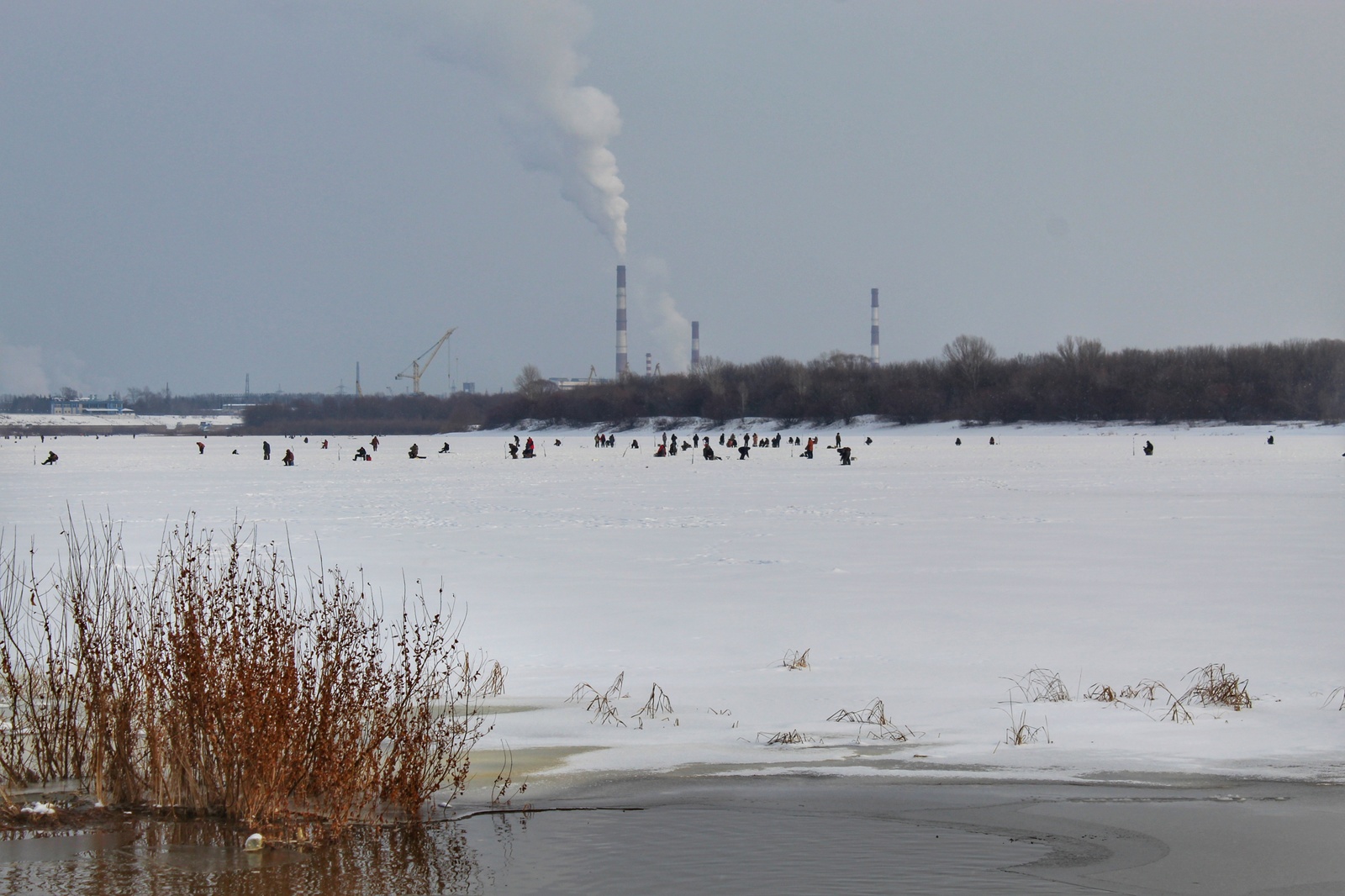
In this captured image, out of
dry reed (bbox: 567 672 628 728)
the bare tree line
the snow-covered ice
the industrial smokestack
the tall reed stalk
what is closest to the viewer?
the tall reed stalk

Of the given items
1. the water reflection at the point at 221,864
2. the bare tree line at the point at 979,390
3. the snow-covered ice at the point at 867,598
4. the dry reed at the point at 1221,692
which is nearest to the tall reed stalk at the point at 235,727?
the water reflection at the point at 221,864

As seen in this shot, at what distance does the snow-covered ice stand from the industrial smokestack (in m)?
111

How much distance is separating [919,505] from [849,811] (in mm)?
20631

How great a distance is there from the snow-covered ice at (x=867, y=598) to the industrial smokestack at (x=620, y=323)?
11072cm

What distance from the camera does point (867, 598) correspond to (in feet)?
47.6

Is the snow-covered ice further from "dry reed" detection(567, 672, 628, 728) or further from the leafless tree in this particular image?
the leafless tree

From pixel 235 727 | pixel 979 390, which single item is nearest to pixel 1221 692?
pixel 235 727

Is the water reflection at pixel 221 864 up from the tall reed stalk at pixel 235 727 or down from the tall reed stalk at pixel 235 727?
down

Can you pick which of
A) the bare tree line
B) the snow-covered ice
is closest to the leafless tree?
the bare tree line

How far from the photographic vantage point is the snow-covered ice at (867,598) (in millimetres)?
8531

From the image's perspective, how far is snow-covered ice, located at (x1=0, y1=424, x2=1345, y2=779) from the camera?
8.53m

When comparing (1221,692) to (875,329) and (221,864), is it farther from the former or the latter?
(875,329)

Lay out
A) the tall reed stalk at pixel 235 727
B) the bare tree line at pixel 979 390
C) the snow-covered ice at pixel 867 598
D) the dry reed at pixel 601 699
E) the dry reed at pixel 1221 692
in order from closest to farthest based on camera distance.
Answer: the tall reed stalk at pixel 235 727 → the snow-covered ice at pixel 867 598 → the dry reed at pixel 1221 692 → the dry reed at pixel 601 699 → the bare tree line at pixel 979 390

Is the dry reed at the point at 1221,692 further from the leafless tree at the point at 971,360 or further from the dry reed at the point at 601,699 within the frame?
the leafless tree at the point at 971,360
